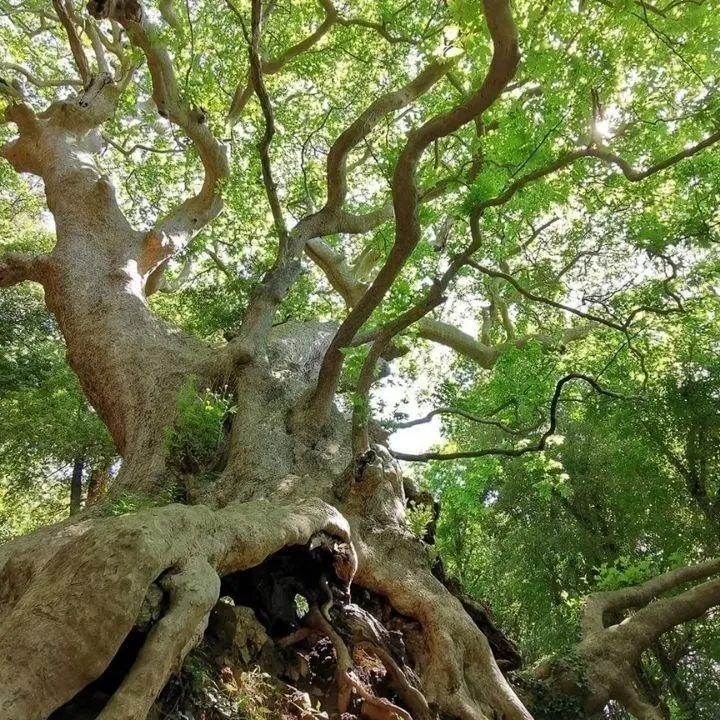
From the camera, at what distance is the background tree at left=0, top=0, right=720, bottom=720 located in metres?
3.12

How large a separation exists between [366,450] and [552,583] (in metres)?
8.01

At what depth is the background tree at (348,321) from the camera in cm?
312

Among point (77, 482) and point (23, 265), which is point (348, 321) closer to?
point (23, 265)

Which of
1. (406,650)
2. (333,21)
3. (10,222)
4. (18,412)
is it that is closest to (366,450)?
(406,650)

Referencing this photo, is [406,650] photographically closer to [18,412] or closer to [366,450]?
[366,450]

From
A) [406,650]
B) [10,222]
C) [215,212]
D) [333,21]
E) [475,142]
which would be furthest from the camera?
[10,222]

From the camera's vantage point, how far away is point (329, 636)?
3.46 meters

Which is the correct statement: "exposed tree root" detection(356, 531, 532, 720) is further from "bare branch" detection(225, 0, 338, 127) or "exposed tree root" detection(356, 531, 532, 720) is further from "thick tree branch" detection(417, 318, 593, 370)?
"bare branch" detection(225, 0, 338, 127)

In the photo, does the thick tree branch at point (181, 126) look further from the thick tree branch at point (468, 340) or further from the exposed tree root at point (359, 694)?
the exposed tree root at point (359, 694)

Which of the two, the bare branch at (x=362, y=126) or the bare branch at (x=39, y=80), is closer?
the bare branch at (x=362, y=126)

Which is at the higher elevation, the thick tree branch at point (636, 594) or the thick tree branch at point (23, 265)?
the thick tree branch at point (23, 265)

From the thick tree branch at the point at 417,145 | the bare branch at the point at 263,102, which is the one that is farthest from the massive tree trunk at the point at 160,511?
the bare branch at the point at 263,102

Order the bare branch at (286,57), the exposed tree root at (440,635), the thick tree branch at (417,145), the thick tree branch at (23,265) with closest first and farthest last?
the thick tree branch at (417,145) < the exposed tree root at (440,635) < the thick tree branch at (23,265) < the bare branch at (286,57)

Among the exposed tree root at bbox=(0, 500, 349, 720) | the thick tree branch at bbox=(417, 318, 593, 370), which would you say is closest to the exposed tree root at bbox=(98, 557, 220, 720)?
the exposed tree root at bbox=(0, 500, 349, 720)
